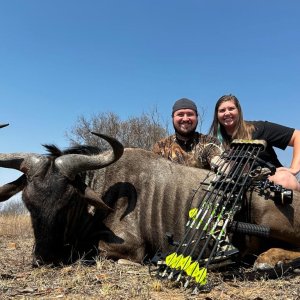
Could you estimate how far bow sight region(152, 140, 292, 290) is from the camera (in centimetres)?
305

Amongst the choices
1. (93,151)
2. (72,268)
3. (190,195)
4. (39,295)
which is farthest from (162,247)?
(39,295)

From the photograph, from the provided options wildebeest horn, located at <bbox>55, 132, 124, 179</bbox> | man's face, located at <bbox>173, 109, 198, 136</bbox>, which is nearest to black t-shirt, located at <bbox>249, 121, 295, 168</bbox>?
man's face, located at <bbox>173, 109, 198, 136</bbox>

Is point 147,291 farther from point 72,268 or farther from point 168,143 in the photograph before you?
point 168,143

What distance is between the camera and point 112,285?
3.10 m

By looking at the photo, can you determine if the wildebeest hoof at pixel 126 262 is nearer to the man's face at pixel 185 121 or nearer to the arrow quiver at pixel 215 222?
the arrow quiver at pixel 215 222

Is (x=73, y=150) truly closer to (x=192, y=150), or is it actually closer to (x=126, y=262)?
(x=126, y=262)

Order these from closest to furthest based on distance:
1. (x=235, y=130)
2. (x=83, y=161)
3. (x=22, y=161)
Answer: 1. (x=83, y=161)
2. (x=22, y=161)
3. (x=235, y=130)

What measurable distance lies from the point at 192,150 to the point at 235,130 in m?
0.96

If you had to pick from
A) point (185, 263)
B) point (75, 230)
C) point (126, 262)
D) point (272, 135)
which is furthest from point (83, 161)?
point (272, 135)

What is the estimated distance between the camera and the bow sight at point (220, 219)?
10.0 ft

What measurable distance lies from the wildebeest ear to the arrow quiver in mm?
899

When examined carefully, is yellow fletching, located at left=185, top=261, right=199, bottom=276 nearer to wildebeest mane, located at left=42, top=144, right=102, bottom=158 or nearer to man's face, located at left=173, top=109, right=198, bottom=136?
wildebeest mane, located at left=42, top=144, right=102, bottom=158

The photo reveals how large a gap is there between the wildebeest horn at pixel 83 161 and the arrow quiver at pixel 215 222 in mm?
1043

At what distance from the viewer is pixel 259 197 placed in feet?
13.9
